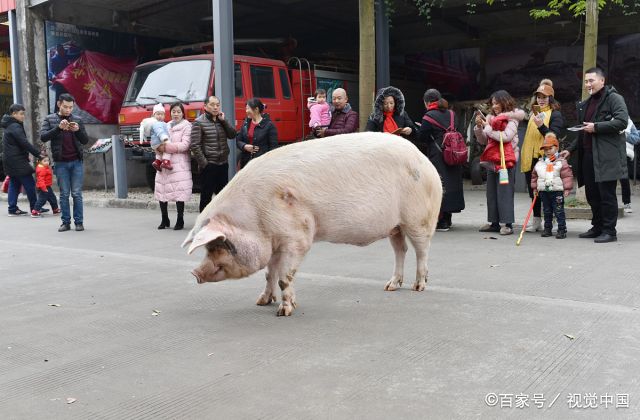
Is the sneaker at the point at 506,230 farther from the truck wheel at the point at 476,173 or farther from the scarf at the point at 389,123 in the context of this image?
the truck wheel at the point at 476,173

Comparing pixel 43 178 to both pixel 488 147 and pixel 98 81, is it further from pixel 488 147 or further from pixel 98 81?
pixel 488 147

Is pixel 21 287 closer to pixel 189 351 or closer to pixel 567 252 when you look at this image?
pixel 189 351

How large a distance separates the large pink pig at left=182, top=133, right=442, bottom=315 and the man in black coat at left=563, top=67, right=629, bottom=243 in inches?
115

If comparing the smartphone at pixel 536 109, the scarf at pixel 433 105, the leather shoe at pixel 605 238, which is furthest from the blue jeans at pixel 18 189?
the leather shoe at pixel 605 238

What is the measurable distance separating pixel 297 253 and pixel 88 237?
4768 mm

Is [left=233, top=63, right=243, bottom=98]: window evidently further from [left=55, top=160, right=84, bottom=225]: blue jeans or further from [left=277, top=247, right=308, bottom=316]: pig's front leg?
[left=277, top=247, right=308, bottom=316]: pig's front leg

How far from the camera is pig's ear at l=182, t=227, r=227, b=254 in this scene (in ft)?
12.4

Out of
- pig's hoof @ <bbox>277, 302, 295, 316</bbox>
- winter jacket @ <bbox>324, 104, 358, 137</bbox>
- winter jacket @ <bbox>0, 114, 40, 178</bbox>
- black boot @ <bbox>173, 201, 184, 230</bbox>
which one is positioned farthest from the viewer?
winter jacket @ <bbox>0, 114, 40, 178</bbox>

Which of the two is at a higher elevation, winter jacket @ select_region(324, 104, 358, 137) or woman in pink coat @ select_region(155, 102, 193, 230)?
winter jacket @ select_region(324, 104, 358, 137)

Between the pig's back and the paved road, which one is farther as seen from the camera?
the pig's back

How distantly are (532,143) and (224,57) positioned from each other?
5239 mm

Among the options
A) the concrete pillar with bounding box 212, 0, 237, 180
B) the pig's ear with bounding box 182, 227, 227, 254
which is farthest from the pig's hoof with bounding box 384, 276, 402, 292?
the concrete pillar with bounding box 212, 0, 237, 180

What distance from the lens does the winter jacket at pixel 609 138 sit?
663 cm

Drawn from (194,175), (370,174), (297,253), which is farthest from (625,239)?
(194,175)
